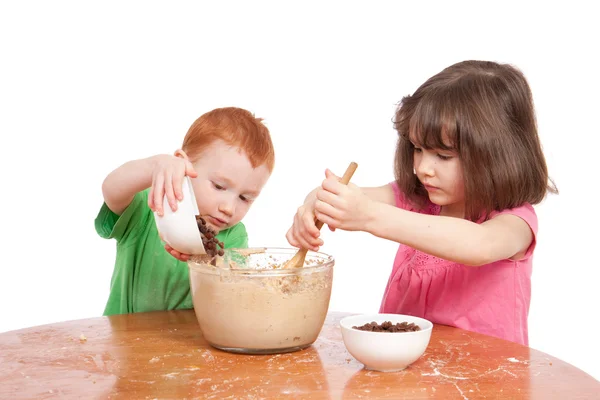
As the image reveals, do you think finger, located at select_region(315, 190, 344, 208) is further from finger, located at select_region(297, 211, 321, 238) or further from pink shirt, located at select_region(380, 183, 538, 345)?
pink shirt, located at select_region(380, 183, 538, 345)

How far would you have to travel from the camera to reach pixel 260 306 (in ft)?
4.33

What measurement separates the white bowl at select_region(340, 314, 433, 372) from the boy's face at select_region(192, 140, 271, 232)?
0.67 meters

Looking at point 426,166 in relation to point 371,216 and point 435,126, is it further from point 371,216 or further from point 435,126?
point 371,216

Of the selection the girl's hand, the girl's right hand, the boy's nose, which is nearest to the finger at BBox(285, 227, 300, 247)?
the girl's right hand

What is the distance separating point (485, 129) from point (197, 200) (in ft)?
2.33

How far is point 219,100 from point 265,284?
70.8 inches

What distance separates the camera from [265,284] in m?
1.32

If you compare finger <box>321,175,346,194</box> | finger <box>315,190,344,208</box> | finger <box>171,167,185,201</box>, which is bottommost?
finger <box>315,190,344,208</box>

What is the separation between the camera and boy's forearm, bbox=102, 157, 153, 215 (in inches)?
64.2

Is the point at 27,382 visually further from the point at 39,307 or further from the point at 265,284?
the point at 39,307

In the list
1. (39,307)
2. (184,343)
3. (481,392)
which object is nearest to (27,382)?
(184,343)

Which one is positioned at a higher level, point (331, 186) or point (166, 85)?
point (166, 85)

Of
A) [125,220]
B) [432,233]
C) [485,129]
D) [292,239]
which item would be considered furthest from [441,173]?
[125,220]

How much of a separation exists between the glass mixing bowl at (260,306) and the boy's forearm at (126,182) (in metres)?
0.32
